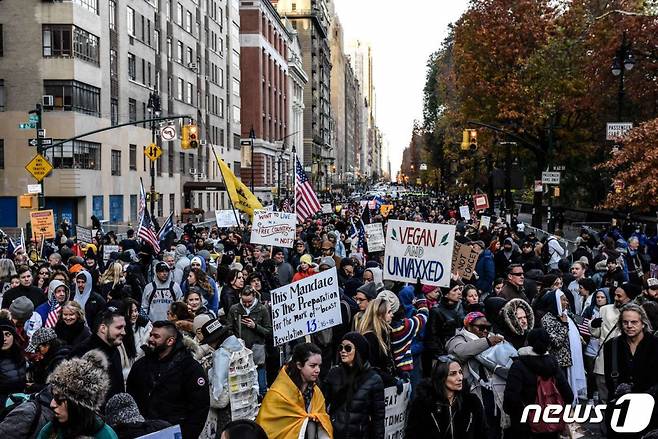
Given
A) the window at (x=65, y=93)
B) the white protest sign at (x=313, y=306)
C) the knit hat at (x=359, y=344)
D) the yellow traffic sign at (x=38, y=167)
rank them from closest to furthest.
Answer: the knit hat at (x=359, y=344)
the white protest sign at (x=313, y=306)
the yellow traffic sign at (x=38, y=167)
the window at (x=65, y=93)

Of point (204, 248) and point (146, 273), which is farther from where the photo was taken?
point (204, 248)

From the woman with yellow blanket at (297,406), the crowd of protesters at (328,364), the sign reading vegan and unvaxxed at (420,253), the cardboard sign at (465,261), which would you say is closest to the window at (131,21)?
the cardboard sign at (465,261)

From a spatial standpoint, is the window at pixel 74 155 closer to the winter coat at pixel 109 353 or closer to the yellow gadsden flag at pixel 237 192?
the yellow gadsden flag at pixel 237 192

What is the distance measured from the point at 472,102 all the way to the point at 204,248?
28.0 meters

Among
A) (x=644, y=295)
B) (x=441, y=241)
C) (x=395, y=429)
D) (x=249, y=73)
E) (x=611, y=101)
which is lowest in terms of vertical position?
(x=395, y=429)

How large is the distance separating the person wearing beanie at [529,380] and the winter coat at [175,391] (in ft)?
7.58

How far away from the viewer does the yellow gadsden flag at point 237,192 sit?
800 inches

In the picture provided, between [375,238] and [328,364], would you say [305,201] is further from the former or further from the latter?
[328,364]

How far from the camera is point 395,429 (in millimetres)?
7105

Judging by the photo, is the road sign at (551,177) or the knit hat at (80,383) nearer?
the knit hat at (80,383)

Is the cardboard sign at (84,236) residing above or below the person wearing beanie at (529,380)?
above

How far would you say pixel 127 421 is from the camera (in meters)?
5.02

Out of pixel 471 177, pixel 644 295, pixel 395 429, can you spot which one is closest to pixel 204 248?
pixel 644 295

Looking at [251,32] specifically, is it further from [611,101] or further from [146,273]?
[146,273]
